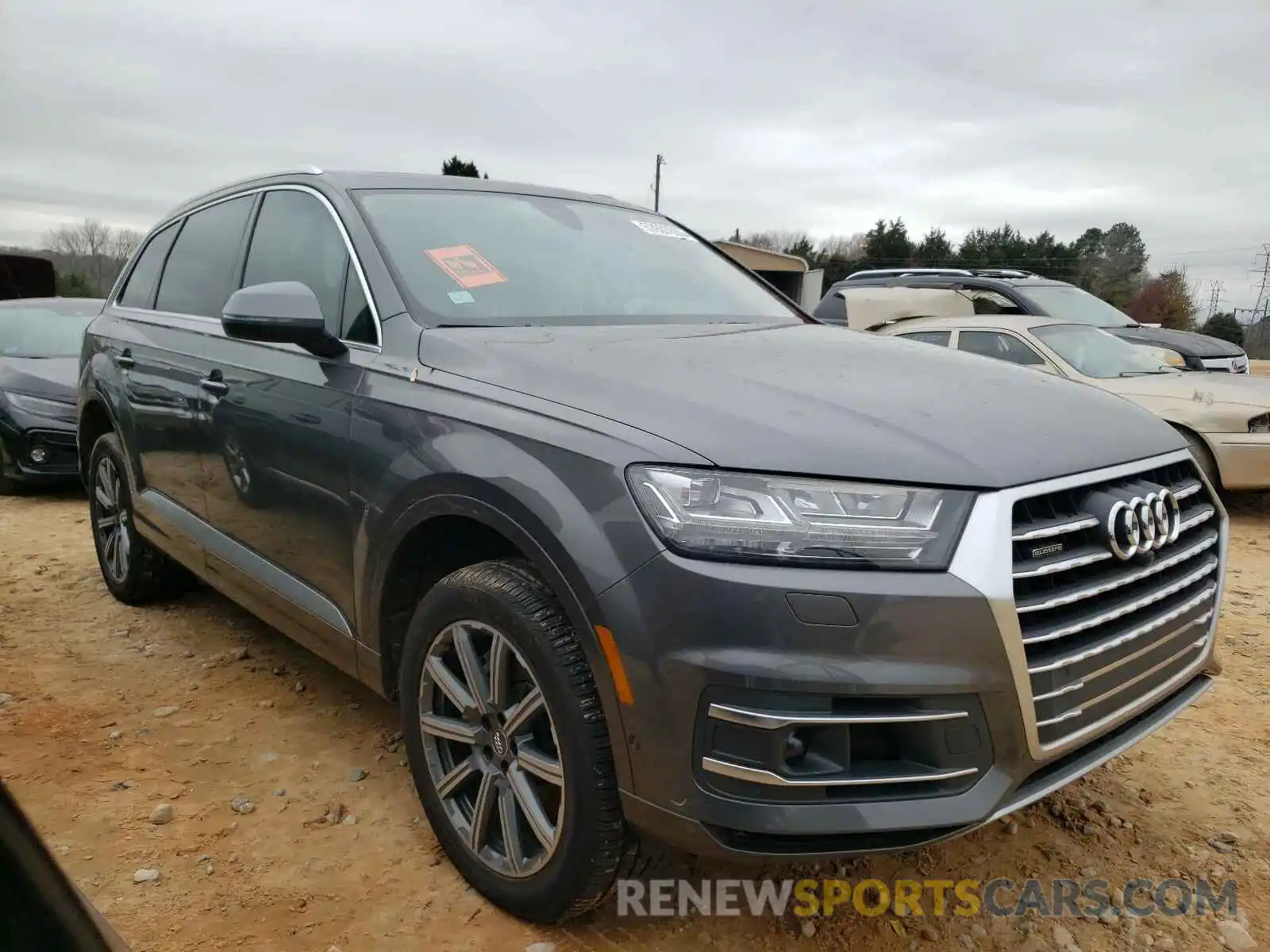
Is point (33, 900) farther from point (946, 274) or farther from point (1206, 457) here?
point (946, 274)

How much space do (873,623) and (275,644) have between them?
3092 millimetres

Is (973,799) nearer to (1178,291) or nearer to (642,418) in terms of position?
(642,418)

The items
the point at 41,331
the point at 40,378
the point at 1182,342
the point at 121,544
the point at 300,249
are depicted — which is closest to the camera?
the point at 300,249

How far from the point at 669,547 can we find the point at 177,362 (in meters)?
2.59

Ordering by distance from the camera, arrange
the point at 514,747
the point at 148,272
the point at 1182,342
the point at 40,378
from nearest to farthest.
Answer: the point at 514,747, the point at 148,272, the point at 40,378, the point at 1182,342

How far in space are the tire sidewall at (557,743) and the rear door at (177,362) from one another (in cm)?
149

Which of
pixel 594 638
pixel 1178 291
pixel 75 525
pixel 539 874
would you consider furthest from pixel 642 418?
pixel 1178 291

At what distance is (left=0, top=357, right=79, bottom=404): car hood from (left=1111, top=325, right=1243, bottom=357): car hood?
31.4 feet

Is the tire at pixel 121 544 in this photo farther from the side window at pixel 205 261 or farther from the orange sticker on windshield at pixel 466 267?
the orange sticker on windshield at pixel 466 267

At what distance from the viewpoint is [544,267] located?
277 cm

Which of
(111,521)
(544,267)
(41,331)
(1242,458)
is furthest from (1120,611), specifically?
(41,331)

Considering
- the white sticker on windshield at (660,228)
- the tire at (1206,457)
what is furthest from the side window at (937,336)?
the white sticker on windshield at (660,228)

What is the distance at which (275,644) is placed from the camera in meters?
3.91

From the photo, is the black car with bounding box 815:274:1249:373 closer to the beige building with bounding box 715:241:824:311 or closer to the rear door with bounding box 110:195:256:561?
the rear door with bounding box 110:195:256:561
